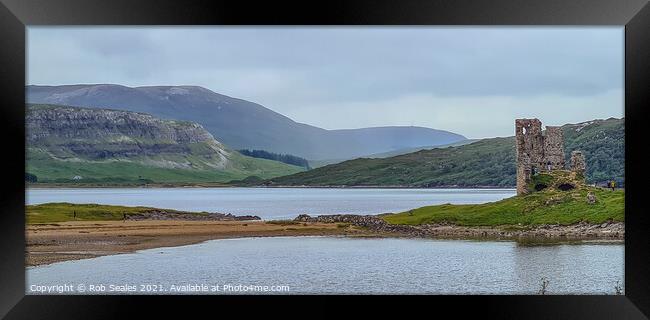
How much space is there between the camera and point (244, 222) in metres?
25.8

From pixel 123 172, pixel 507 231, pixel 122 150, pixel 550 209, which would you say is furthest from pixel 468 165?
pixel 122 150

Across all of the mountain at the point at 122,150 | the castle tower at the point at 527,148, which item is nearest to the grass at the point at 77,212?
the castle tower at the point at 527,148

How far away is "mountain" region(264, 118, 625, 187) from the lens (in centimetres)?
3450

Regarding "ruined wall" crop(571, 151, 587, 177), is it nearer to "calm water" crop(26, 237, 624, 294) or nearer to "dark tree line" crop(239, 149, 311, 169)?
"calm water" crop(26, 237, 624, 294)

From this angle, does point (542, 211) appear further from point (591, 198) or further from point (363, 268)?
point (363, 268)

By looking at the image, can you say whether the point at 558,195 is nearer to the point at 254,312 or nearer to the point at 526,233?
the point at 526,233

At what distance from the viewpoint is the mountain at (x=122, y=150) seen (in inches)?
2055

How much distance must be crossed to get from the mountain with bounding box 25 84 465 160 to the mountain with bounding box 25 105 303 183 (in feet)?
3.81

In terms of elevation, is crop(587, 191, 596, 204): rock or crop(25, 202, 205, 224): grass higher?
crop(587, 191, 596, 204): rock

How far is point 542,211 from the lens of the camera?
77.9 feet

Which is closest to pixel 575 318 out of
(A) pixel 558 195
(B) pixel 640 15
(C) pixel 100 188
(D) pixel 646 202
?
(D) pixel 646 202

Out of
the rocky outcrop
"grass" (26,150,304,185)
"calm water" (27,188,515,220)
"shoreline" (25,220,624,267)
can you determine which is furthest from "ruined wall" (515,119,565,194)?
"grass" (26,150,304,185)

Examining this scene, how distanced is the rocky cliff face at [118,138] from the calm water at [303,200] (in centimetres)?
672

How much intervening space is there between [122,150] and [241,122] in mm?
11744
